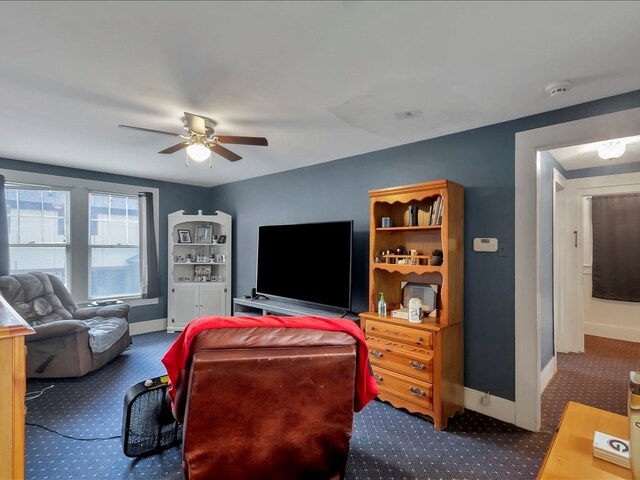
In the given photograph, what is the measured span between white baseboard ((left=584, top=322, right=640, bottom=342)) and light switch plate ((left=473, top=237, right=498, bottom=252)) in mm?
3805

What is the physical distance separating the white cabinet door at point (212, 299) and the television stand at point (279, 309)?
682 millimetres

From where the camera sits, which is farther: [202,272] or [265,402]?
[202,272]

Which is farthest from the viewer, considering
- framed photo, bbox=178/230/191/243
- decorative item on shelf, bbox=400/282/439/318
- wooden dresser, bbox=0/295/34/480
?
framed photo, bbox=178/230/191/243

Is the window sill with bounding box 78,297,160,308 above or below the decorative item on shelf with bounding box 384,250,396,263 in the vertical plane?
below

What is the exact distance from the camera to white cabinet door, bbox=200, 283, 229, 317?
17.1 ft

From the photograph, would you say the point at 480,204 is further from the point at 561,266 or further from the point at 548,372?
the point at 561,266

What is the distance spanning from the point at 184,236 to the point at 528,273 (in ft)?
15.8

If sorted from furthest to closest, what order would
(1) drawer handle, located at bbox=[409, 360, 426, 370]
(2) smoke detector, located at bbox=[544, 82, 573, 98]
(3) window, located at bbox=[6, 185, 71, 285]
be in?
(3) window, located at bbox=[6, 185, 71, 285] < (1) drawer handle, located at bbox=[409, 360, 426, 370] < (2) smoke detector, located at bbox=[544, 82, 573, 98]

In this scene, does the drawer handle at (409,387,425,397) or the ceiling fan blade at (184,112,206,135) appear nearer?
the ceiling fan blade at (184,112,206,135)

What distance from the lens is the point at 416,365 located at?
262 centimetres

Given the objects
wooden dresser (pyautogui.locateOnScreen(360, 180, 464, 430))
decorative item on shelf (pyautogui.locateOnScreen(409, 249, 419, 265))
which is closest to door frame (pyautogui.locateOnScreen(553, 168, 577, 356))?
wooden dresser (pyautogui.locateOnScreen(360, 180, 464, 430))

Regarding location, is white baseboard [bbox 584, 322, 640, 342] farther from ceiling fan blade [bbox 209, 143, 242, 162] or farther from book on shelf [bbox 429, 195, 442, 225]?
ceiling fan blade [bbox 209, 143, 242, 162]

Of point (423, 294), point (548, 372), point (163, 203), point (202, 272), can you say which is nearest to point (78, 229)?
point (163, 203)

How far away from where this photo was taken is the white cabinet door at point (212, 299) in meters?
5.21
